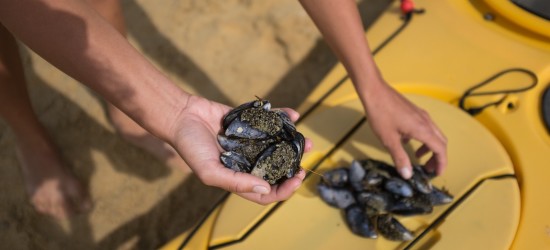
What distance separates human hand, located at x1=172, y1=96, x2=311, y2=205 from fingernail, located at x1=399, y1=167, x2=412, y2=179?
38cm

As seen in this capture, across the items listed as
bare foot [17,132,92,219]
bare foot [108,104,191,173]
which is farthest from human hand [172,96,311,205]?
bare foot [17,132,92,219]

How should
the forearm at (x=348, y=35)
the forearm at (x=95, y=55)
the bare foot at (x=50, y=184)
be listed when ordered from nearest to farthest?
the forearm at (x=95, y=55) → the forearm at (x=348, y=35) → the bare foot at (x=50, y=184)

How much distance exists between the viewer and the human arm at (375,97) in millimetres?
1352

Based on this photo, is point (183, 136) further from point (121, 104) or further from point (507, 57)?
point (507, 57)

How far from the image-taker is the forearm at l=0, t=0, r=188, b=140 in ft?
3.30

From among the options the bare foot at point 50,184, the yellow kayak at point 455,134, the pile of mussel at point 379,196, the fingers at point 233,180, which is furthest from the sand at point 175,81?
the fingers at point 233,180

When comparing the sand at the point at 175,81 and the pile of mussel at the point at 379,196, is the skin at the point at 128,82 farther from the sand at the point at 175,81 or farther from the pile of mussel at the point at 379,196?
the sand at the point at 175,81

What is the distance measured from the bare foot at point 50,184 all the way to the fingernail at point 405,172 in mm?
1299

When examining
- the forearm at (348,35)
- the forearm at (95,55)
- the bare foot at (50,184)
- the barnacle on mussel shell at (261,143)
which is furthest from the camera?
the bare foot at (50,184)

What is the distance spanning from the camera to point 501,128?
1.59m

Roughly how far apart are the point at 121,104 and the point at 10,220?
1232 mm

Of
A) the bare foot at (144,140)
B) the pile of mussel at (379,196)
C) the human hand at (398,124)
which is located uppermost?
the human hand at (398,124)

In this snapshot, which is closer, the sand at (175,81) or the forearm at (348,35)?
the forearm at (348,35)

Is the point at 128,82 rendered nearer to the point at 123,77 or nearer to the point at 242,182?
the point at 123,77
